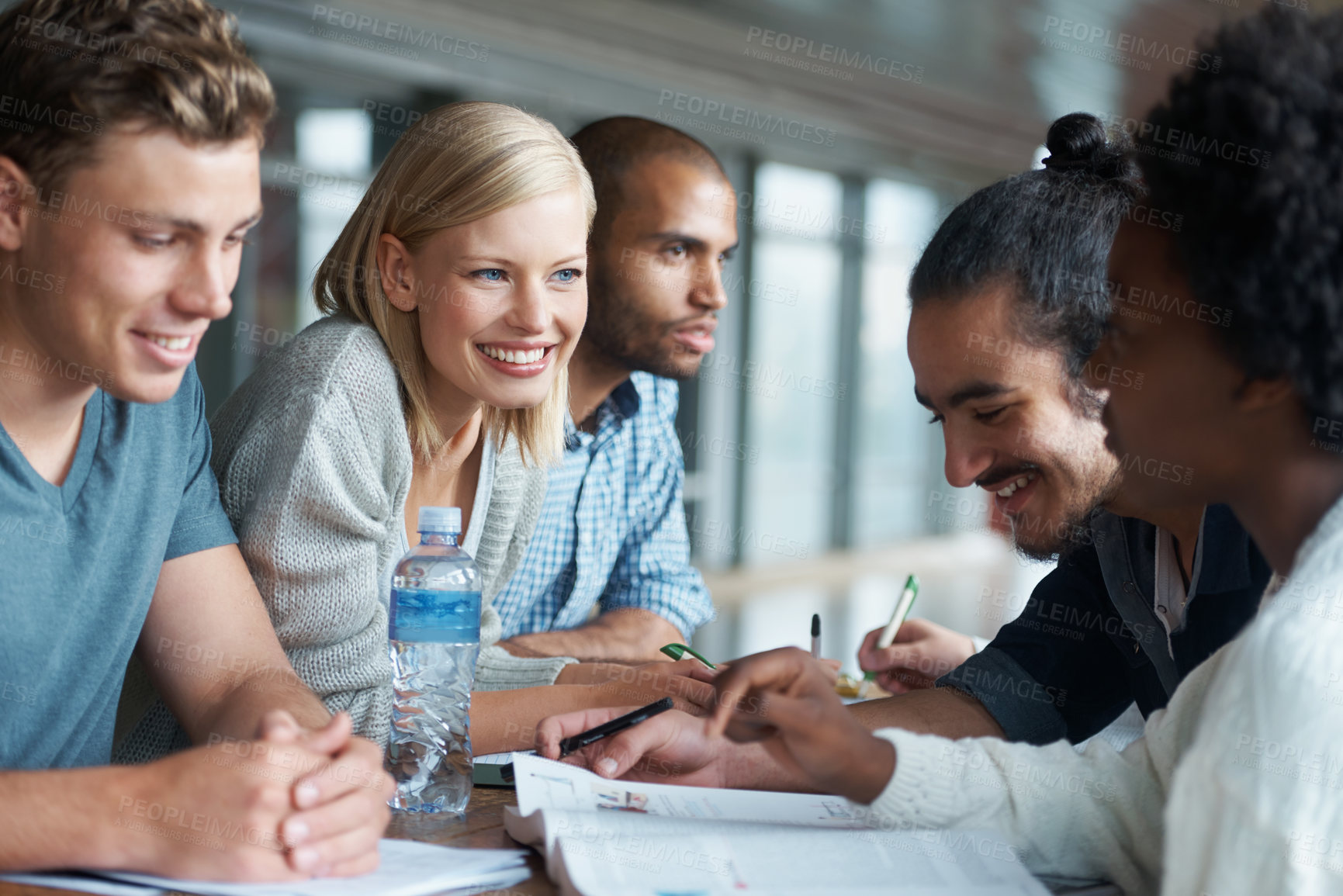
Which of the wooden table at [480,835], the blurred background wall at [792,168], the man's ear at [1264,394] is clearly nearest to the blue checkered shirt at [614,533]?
the wooden table at [480,835]

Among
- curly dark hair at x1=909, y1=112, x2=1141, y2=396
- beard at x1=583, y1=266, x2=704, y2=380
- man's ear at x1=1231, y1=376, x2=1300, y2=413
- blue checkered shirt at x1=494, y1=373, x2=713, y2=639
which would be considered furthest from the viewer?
beard at x1=583, y1=266, x2=704, y2=380

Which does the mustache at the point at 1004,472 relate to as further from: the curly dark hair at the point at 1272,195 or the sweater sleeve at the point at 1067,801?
the curly dark hair at the point at 1272,195

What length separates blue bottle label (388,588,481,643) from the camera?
134cm

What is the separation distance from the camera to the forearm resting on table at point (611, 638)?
2.16m

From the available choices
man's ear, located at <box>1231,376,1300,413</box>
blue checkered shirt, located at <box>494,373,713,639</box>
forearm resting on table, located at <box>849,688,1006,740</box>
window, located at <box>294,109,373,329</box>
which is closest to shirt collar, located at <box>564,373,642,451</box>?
blue checkered shirt, located at <box>494,373,713,639</box>

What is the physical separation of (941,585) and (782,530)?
142 cm

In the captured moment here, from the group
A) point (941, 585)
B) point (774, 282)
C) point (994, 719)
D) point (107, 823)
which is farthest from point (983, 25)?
point (107, 823)

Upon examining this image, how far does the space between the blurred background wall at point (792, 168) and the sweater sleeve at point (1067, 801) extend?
407 cm

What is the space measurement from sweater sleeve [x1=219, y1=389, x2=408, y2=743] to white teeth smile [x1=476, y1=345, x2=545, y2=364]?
31cm

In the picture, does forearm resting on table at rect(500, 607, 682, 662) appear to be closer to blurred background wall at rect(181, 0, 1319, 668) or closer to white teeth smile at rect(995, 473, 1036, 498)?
white teeth smile at rect(995, 473, 1036, 498)

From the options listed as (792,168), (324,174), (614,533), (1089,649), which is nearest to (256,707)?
(1089,649)

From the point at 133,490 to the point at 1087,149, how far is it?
1.36 m

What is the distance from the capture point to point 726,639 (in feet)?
21.0

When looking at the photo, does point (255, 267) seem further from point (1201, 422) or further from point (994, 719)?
point (1201, 422)
